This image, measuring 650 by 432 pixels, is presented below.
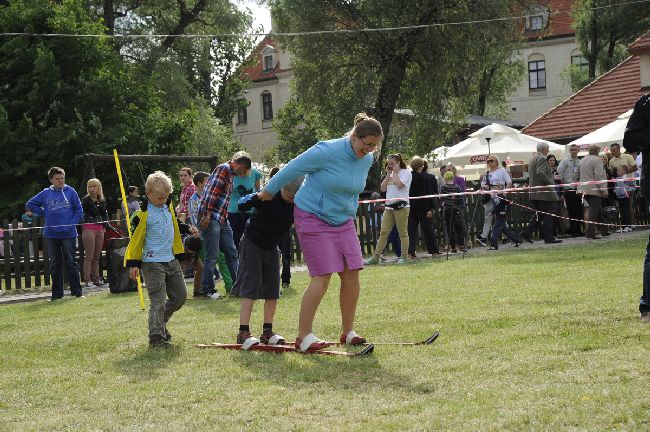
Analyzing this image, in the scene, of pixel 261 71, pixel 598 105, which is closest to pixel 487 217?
pixel 598 105

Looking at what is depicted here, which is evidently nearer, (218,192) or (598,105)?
(218,192)

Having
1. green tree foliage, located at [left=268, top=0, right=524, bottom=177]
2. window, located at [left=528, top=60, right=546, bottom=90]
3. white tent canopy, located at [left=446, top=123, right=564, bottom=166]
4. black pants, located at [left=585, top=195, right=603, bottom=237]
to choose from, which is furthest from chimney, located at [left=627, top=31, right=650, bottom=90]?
window, located at [left=528, top=60, right=546, bottom=90]

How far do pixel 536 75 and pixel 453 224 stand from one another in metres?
58.0

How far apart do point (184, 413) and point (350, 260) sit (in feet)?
8.43

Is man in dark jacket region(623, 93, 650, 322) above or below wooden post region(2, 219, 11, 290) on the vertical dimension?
above

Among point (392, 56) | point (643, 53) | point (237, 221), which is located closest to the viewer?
point (237, 221)

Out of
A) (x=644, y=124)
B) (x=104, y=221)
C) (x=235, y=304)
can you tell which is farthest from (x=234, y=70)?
(x=644, y=124)

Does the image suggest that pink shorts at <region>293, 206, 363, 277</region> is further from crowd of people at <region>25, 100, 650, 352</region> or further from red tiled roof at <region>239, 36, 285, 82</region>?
red tiled roof at <region>239, 36, 285, 82</region>

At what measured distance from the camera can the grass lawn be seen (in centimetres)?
590

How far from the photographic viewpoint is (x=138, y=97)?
116ft

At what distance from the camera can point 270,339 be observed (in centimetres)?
917

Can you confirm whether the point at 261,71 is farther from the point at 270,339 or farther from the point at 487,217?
the point at 270,339

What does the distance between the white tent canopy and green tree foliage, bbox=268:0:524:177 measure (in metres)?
3.89

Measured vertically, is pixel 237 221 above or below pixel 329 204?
below
